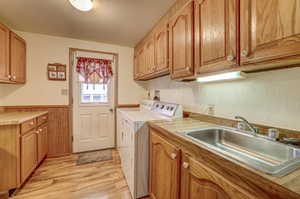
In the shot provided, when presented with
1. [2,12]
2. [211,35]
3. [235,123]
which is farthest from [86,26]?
[235,123]

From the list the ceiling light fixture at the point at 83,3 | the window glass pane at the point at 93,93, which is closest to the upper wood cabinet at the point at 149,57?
the ceiling light fixture at the point at 83,3

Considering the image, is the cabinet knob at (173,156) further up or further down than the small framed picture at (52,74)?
further down

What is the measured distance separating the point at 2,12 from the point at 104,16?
4.45ft

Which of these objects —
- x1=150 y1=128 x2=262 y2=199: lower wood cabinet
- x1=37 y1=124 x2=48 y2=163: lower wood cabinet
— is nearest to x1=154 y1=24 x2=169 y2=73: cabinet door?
x1=150 y1=128 x2=262 y2=199: lower wood cabinet

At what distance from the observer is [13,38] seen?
216 cm

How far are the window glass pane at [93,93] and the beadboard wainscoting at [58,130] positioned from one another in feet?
1.28

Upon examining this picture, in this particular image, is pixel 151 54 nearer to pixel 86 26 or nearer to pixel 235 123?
pixel 86 26

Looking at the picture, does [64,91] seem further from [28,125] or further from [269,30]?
[269,30]

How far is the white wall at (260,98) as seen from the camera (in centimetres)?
96

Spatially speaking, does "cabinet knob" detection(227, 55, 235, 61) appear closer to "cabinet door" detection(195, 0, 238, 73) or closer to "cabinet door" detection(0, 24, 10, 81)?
"cabinet door" detection(195, 0, 238, 73)

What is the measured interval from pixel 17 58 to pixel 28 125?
1.16 m

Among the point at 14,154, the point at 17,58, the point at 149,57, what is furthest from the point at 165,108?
the point at 17,58

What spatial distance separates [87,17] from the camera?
2.05m

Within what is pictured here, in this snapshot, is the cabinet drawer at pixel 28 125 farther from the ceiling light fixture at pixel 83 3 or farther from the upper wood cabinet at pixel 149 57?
the upper wood cabinet at pixel 149 57
